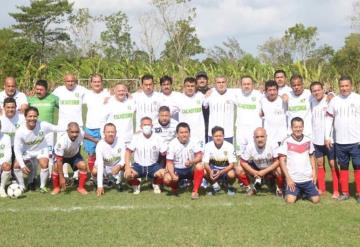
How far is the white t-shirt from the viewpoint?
6.75 meters

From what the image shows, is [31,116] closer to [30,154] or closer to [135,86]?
[30,154]

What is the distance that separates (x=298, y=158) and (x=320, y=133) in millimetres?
711

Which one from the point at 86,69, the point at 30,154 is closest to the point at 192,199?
the point at 30,154

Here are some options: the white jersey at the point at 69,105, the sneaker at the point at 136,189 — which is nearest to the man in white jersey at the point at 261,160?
the sneaker at the point at 136,189

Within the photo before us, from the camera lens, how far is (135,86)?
99.2 ft

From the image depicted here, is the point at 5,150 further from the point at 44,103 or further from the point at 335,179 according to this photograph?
the point at 335,179

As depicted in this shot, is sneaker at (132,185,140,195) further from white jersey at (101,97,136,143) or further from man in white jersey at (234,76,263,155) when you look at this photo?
man in white jersey at (234,76,263,155)

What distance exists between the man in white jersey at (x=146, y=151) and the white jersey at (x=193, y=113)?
0.68 metres

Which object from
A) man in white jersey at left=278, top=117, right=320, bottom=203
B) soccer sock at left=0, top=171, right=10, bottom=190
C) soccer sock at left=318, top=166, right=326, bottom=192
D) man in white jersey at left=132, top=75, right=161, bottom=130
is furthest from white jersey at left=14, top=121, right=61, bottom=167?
soccer sock at left=318, top=166, right=326, bottom=192

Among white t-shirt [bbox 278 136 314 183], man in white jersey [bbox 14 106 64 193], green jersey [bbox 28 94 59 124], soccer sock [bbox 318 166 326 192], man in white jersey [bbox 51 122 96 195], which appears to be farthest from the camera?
green jersey [bbox 28 94 59 124]

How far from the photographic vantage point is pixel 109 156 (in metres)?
7.57

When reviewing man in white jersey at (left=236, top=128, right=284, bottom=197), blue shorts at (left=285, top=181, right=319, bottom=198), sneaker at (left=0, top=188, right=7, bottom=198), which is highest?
man in white jersey at (left=236, top=128, right=284, bottom=197)

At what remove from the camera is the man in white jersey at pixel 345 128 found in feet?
22.3

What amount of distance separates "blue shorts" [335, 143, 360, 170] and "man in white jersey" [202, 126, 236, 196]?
5.14ft
